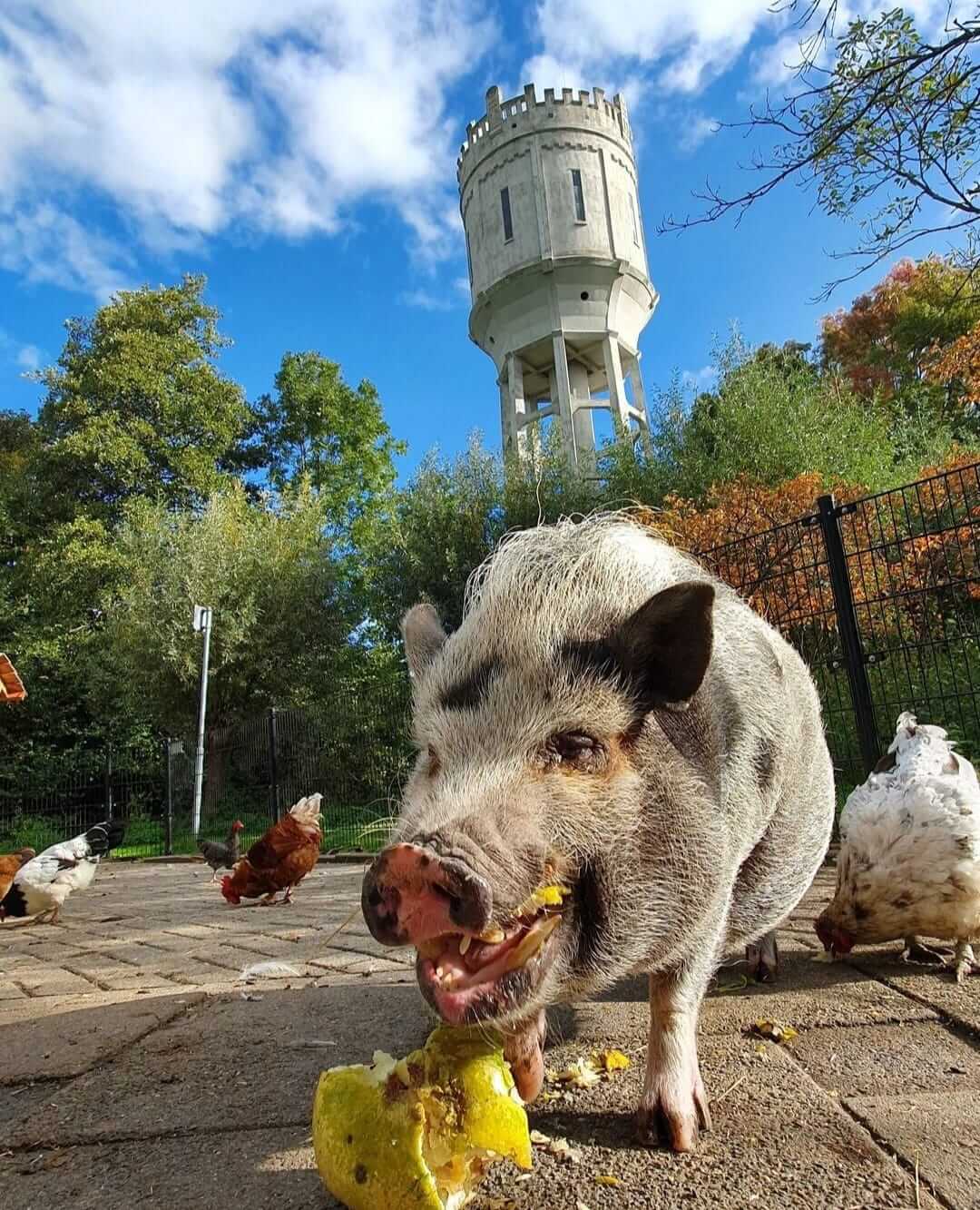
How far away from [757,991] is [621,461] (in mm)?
15338

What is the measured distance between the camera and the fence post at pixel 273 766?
13.5 metres

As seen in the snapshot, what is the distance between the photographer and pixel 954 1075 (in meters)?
2.08

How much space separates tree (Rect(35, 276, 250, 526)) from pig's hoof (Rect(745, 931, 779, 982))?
75.7 feet

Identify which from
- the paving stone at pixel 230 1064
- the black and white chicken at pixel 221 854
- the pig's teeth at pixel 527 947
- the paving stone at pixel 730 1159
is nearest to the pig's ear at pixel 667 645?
the pig's teeth at pixel 527 947

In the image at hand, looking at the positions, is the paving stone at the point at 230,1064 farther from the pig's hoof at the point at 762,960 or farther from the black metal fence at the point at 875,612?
the black metal fence at the point at 875,612

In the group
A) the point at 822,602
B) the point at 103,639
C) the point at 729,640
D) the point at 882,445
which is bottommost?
the point at 729,640

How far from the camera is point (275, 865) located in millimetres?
7266

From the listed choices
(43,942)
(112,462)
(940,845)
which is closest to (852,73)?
(940,845)

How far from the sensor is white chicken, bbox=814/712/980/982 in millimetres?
3006

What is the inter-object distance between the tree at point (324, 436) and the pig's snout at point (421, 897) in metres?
26.5

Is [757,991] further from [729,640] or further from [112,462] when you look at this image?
[112,462]

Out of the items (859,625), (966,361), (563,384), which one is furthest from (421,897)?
(563,384)

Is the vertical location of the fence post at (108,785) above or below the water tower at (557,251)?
below

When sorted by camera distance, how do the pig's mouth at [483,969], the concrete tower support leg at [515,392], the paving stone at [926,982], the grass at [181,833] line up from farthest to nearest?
the concrete tower support leg at [515,392], the grass at [181,833], the paving stone at [926,982], the pig's mouth at [483,969]
